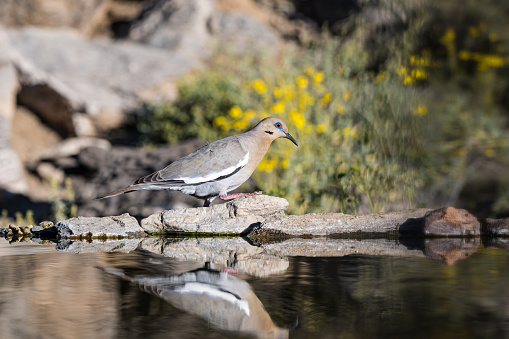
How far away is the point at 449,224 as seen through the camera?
5141mm

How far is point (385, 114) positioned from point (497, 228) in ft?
4.99

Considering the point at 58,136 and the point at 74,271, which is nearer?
the point at 74,271

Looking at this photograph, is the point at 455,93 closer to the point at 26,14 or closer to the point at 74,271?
the point at 74,271

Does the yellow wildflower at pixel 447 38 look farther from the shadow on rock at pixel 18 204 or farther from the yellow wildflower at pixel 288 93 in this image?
the shadow on rock at pixel 18 204

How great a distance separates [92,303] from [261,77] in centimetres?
651

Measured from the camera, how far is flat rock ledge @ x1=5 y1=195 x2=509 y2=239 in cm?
520

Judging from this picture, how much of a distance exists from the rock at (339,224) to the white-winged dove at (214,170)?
528mm

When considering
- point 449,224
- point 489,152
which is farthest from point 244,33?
point 449,224

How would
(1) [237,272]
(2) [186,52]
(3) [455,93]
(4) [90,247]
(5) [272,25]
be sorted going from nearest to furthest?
(1) [237,272]
(4) [90,247]
(3) [455,93]
(2) [186,52]
(5) [272,25]

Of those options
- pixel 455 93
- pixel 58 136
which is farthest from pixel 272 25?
pixel 455 93

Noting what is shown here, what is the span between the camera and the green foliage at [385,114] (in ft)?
19.0

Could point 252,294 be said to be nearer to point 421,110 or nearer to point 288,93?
point 421,110

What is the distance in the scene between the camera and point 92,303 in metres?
2.94

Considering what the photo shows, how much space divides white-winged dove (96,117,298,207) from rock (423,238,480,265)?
170 centimetres
